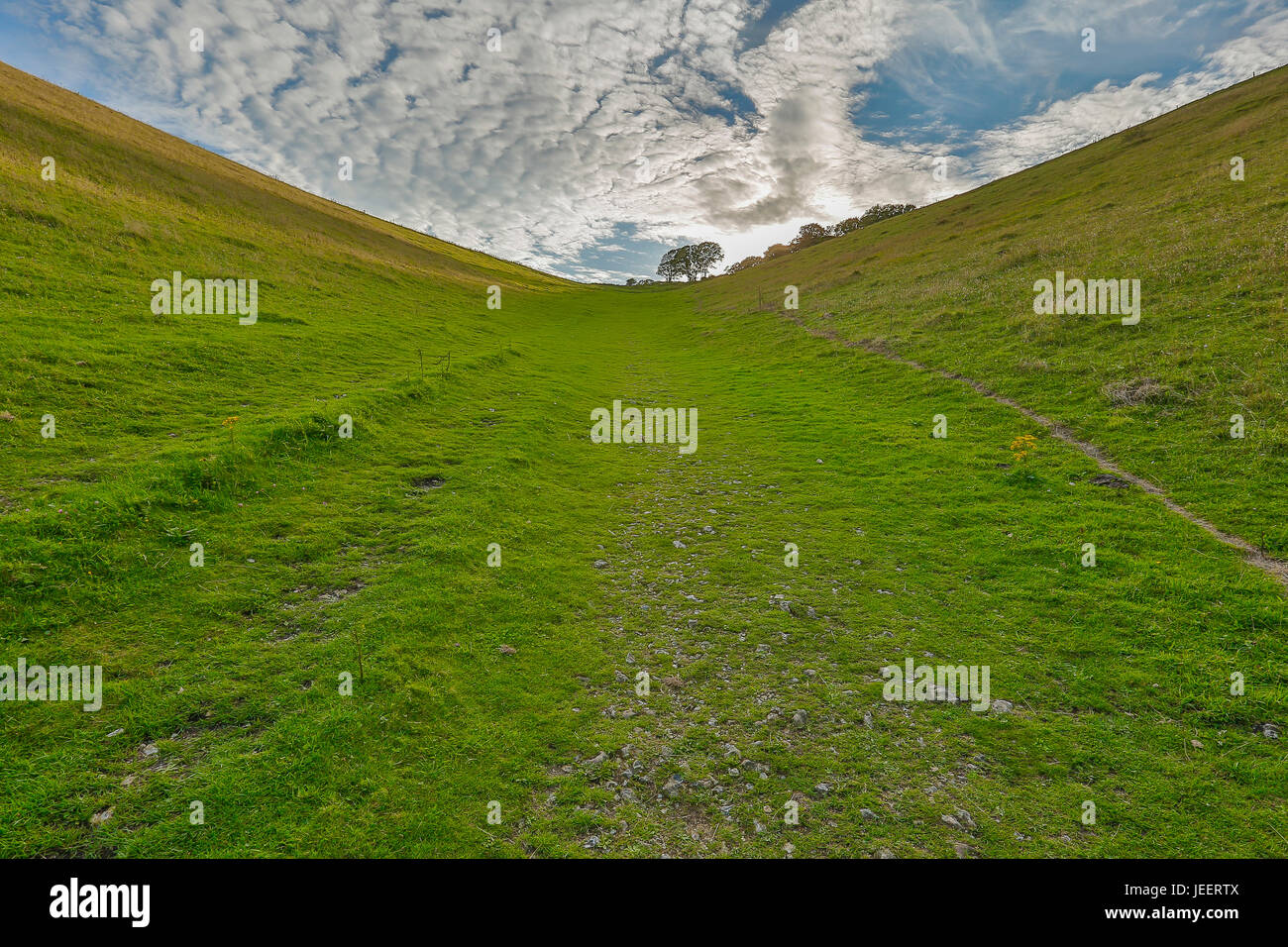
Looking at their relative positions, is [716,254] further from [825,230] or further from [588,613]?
[588,613]

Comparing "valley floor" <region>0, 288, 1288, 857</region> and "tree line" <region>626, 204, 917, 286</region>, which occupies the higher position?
"tree line" <region>626, 204, 917, 286</region>

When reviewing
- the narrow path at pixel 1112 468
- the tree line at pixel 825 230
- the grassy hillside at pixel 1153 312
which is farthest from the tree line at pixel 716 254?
the narrow path at pixel 1112 468

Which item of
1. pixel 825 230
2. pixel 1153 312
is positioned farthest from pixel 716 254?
pixel 1153 312

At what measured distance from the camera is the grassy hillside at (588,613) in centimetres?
629

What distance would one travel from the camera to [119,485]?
11.5 m

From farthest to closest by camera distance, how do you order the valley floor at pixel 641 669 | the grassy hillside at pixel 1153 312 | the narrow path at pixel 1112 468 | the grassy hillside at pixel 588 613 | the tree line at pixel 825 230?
the tree line at pixel 825 230, the grassy hillside at pixel 1153 312, the narrow path at pixel 1112 468, the grassy hillside at pixel 588 613, the valley floor at pixel 641 669

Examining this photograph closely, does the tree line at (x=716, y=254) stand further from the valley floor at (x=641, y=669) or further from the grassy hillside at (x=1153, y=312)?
the valley floor at (x=641, y=669)

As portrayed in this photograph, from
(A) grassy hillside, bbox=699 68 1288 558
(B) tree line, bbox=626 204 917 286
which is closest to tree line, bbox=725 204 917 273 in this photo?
(B) tree line, bbox=626 204 917 286

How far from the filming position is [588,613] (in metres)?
10.9

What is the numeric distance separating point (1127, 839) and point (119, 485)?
18111 millimetres

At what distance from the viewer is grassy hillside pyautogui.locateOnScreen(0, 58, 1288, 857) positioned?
20.6ft

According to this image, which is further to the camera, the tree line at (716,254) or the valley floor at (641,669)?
the tree line at (716,254)

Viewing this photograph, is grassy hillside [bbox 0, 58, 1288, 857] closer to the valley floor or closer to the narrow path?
the valley floor

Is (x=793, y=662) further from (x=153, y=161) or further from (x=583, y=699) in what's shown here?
(x=153, y=161)
